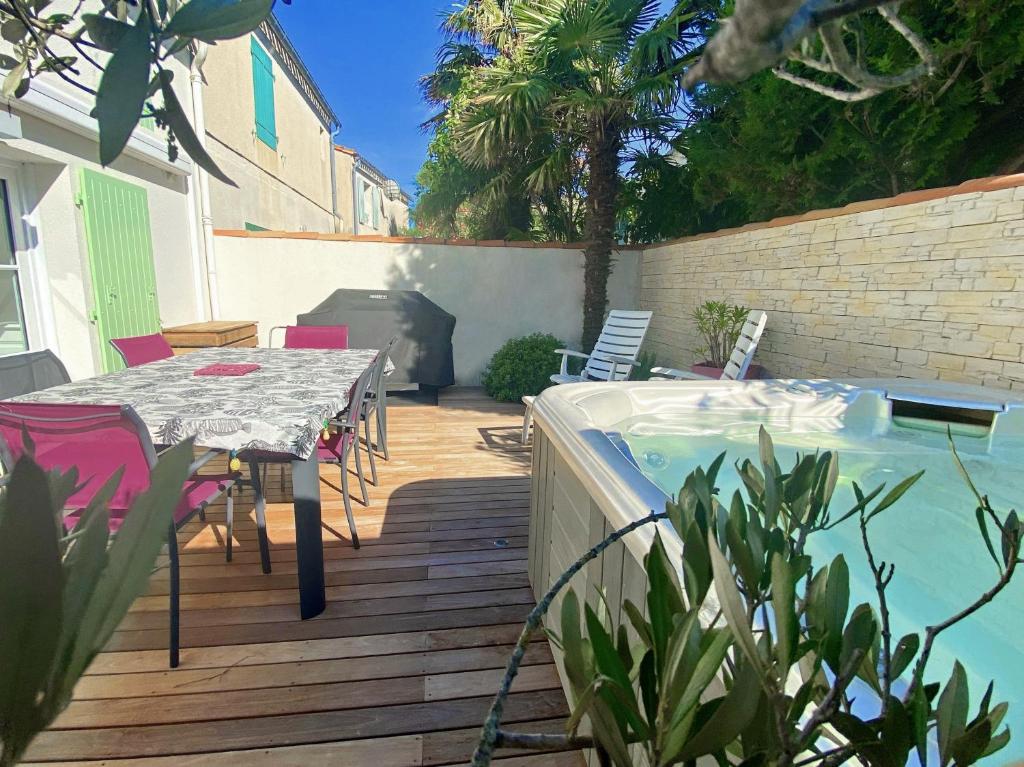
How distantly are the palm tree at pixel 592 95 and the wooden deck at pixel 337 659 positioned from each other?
3.97 m

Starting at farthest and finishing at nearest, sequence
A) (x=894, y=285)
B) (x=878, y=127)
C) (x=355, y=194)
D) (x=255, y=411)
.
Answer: (x=355, y=194) < (x=878, y=127) < (x=894, y=285) < (x=255, y=411)

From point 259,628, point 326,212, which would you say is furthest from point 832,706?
point 326,212

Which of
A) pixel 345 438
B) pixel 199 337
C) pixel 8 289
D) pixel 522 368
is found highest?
pixel 8 289

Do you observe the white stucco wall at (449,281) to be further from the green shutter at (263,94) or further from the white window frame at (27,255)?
the white window frame at (27,255)

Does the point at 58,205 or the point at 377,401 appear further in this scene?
A: the point at 58,205

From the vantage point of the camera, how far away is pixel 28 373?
249cm

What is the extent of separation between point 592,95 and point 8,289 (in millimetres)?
4823

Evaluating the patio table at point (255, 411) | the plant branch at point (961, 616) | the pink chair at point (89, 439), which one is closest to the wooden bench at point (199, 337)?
the patio table at point (255, 411)

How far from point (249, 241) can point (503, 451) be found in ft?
12.8

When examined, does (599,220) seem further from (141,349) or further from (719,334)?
(141,349)

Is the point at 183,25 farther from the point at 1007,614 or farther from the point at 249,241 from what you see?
the point at 249,241

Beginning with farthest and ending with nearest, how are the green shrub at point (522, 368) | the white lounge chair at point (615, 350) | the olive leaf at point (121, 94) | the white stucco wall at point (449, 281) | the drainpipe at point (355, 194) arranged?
1. the drainpipe at point (355, 194)
2. the white stucco wall at point (449, 281)
3. the green shrub at point (522, 368)
4. the white lounge chair at point (615, 350)
5. the olive leaf at point (121, 94)

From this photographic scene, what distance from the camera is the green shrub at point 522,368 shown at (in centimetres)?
560

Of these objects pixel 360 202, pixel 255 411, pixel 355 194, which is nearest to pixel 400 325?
pixel 255 411
